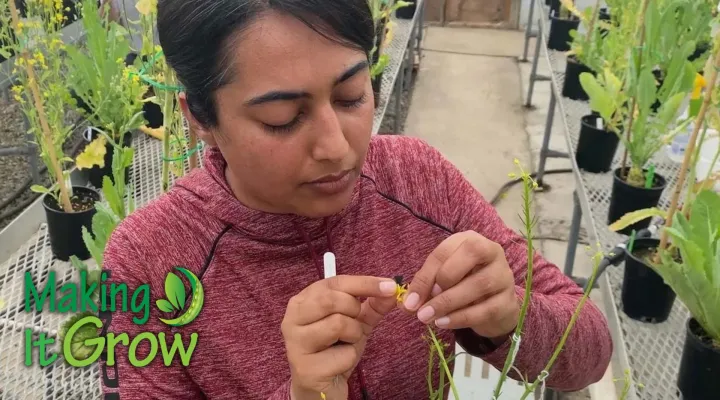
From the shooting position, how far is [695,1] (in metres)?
1.98

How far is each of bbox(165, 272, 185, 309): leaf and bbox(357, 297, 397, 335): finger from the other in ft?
0.88

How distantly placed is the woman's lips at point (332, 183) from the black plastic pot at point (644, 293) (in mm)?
756

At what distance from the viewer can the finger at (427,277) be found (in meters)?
0.64

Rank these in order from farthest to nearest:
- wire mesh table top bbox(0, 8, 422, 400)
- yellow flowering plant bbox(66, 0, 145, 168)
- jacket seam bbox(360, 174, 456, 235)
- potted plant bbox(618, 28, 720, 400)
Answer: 1. yellow flowering plant bbox(66, 0, 145, 168)
2. wire mesh table top bbox(0, 8, 422, 400)
3. potted plant bbox(618, 28, 720, 400)
4. jacket seam bbox(360, 174, 456, 235)

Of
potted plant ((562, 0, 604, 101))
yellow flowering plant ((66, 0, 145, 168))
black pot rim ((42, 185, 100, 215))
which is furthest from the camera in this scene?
potted plant ((562, 0, 604, 101))

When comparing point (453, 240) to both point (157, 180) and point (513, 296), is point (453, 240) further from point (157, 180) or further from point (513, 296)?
point (157, 180)

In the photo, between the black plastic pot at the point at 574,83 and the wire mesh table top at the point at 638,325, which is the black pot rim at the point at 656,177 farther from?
the black plastic pot at the point at 574,83

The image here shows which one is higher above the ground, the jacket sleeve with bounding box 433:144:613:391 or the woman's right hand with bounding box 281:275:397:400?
the woman's right hand with bounding box 281:275:397:400

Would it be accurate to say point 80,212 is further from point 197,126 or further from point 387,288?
point 387,288

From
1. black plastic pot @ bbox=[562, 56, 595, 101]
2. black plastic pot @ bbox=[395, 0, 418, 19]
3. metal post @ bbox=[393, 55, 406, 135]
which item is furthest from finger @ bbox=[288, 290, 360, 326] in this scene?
black plastic pot @ bbox=[395, 0, 418, 19]

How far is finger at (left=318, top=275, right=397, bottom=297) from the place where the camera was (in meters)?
0.60

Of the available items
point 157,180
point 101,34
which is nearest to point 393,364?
point 157,180

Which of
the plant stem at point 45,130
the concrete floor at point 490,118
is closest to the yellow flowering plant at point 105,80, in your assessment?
the plant stem at point 45,130

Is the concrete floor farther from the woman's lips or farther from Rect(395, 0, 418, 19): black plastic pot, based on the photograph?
the woman's lips
